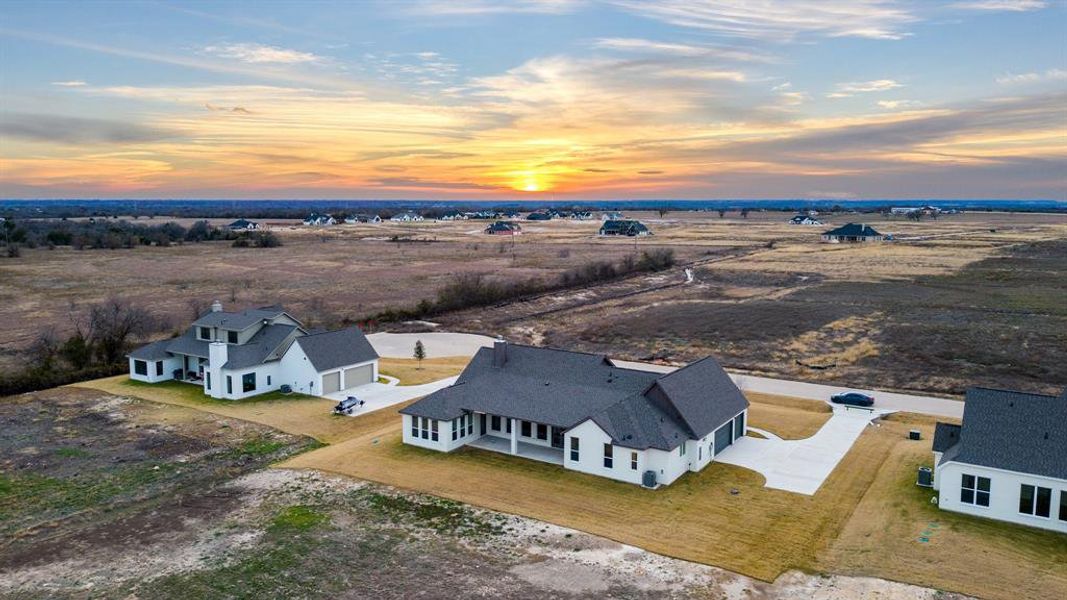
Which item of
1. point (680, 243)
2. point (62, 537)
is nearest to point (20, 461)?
point (62, 537)

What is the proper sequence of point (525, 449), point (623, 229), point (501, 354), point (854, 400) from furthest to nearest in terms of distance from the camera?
1. point (623, 229)
2. point (854, 400)
3. point (501, 354)
4. point (525, 449)

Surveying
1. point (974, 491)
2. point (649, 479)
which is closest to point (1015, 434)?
point (974, 491)

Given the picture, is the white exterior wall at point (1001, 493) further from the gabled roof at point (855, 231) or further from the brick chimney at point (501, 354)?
the gabled roof at point (855, 231)

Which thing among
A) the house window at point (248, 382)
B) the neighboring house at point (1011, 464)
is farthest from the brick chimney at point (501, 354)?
the neighboring house at point (1011, 464)

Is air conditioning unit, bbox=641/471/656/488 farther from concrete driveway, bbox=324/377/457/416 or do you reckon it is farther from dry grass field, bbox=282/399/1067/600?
concrete driveway, bbox=324/377/457/416

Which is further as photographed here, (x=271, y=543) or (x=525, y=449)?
(x=525, y=449)

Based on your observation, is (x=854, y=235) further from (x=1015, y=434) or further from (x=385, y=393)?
(x=1015, y=434)

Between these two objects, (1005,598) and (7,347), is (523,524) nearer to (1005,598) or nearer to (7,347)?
(1005,598)

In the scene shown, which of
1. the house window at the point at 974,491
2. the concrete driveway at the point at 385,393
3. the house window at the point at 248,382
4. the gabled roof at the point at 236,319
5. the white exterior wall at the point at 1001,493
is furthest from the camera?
the gabled roof at the point at 236,319
